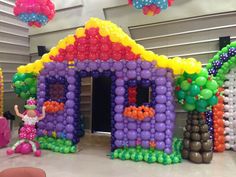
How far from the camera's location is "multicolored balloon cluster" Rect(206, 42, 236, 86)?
5.18 metres

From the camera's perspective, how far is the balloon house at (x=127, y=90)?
15.6 feet

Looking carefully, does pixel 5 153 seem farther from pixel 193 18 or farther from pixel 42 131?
pixel 193 18

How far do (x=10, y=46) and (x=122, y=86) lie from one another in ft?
15.8

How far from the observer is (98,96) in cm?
A: 747

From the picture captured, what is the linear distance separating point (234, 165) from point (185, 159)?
0.81m

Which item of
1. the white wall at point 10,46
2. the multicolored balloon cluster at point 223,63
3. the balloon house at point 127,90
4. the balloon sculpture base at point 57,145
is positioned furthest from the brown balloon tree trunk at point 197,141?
the white wall at point 10,46

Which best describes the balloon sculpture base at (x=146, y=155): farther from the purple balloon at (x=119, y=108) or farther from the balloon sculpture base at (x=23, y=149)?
the balloon sculpture base at (x=23, y=149)

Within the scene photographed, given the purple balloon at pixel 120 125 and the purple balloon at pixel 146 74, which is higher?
the purple balloon at pixel 146 74

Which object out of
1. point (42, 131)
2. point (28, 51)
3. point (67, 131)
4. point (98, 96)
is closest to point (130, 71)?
point (67, 131)

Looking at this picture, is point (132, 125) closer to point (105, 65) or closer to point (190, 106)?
point (190, 106)

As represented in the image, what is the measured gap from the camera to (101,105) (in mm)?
7441

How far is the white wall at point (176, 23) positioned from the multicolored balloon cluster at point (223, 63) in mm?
946

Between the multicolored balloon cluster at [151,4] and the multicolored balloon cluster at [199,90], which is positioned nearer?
the multicolored balloon cluster at [151,4]

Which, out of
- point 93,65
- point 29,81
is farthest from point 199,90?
point 29,81
